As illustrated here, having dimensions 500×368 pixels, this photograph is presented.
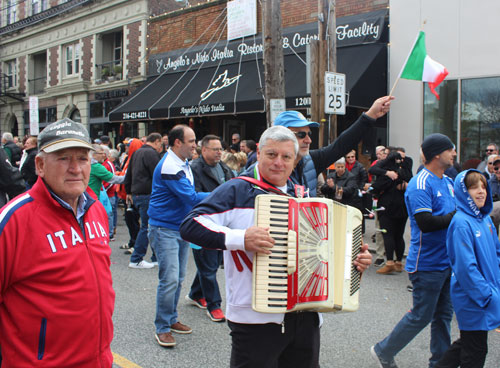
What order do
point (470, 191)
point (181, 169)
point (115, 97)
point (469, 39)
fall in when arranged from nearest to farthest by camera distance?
1. point (470, 191)
2. point (181, 169)
3. point (469, 39)
4. point (115, 97)

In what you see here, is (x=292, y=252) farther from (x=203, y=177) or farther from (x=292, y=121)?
(x=203, y=177)

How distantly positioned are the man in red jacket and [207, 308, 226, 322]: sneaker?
298cm

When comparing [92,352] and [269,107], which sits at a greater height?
[269,107]

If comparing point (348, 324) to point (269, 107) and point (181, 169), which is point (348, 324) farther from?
point (269, 107)

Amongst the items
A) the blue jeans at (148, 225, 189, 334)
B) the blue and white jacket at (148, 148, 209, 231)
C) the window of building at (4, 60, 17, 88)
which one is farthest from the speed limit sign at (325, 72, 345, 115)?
the window of building at (4, 60, 17, 88)

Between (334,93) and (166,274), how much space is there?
4.97 meters

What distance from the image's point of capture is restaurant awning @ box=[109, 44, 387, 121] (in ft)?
38.8

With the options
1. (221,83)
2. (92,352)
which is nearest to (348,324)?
(92,352)

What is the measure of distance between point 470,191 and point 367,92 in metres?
8.77

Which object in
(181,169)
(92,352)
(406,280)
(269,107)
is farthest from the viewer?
(269,107)

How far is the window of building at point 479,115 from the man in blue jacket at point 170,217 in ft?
29.6

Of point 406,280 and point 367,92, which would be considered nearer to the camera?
point 406,280

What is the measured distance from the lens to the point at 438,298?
3.77m

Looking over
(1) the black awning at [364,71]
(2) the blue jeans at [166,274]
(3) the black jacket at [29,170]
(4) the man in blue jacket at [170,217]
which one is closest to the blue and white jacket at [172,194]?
(4) the man in blue jacket at [170,217]
